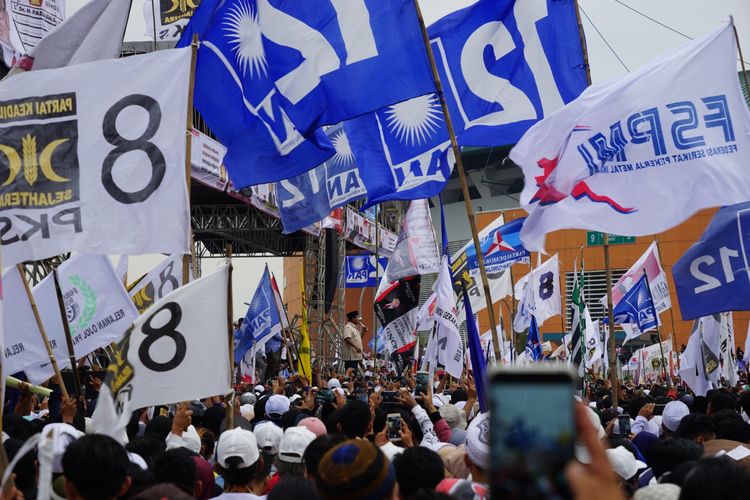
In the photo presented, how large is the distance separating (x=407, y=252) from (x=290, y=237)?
64.3 feet

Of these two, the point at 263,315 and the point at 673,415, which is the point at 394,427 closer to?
the point at 673,415

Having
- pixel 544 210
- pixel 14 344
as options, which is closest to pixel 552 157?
pixel 544 210

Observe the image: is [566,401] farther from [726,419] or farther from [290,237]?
[290,237]

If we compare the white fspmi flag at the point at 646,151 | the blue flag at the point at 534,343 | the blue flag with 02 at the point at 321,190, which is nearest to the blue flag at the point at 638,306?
the blue flag at the point at 534,343

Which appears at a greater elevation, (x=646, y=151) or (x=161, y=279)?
(x=646, y=151)

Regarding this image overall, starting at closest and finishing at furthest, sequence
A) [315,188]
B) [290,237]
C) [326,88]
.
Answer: [326,88] < [315,188] < [290,237]

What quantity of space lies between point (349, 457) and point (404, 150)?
22.0 ft

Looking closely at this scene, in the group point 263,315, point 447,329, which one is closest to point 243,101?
A: point 447,329

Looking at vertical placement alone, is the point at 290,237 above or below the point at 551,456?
above

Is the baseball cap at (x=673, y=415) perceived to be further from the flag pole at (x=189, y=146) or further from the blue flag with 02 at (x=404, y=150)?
the flag pole at (x=189, y=146)

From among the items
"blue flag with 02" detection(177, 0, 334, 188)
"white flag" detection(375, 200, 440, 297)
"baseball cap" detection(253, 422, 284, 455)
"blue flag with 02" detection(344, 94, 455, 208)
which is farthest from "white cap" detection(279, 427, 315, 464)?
"white flag" detection(375, 200, 440, 297)

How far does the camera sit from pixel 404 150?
31.3 feet

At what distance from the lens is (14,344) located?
862 centimetres

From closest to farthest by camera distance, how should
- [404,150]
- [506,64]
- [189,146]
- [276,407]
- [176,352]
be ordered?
[176,352] < [189,146] < [276,407] < [506,64] < [404,150]
